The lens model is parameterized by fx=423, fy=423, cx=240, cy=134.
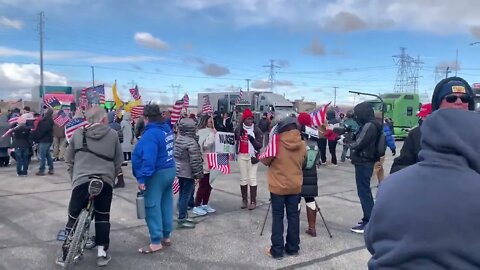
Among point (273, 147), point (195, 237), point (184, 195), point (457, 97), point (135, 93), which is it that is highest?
point (135, 93)

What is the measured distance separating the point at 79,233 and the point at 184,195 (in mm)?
2077

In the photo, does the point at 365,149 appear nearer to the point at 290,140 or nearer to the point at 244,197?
the point at 290,140

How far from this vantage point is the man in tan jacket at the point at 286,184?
5129 mm

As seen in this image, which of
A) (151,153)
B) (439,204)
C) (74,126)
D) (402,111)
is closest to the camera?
(439,204)

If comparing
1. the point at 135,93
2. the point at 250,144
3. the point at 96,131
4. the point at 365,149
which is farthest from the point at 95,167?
the point at 135,93

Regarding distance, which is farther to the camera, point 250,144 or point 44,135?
point 44,135

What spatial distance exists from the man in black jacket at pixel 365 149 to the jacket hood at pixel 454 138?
14.5ft

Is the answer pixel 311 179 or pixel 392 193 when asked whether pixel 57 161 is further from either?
pixel 392 193

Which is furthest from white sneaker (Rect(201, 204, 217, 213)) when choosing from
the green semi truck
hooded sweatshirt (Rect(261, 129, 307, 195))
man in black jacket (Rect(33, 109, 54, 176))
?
the green semi truck

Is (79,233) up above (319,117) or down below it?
below

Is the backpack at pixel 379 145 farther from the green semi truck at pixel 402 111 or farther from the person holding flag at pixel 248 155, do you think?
the green semi truck at pixel 402 111

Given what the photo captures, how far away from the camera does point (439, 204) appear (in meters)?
1.54

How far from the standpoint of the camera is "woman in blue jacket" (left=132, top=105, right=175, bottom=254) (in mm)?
5090

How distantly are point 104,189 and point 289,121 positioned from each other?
2.36m
